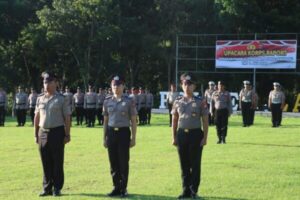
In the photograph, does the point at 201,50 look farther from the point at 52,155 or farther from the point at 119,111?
the point at 52,155

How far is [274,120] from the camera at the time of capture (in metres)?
24.4

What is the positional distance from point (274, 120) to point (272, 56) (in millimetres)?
10724

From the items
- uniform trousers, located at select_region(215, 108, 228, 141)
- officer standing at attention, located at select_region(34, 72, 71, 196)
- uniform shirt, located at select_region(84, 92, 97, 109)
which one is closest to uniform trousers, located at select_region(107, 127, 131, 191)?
officer standing at attention, located at select_region(34, 72, 71, 196)

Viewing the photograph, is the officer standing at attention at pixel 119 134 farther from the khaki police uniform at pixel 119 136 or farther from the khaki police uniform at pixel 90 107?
the khaki police uniform at pixel 90 107

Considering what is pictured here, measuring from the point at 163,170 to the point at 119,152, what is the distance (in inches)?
118

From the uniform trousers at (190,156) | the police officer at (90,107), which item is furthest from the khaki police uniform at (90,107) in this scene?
the uniform trousers at (190,156)

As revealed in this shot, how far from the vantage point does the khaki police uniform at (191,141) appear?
9.09 metres

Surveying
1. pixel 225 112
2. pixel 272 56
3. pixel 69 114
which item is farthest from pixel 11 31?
pixel 69 114

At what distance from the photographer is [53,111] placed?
9.47 m

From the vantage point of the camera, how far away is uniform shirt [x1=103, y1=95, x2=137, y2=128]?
9359 millimetres

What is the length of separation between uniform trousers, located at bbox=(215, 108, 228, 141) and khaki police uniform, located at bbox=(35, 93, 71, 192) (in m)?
8.46

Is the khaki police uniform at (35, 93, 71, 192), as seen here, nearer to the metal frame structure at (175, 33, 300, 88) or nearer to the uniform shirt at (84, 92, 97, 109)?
the uniform shirt at (84, 92, 97, 109)

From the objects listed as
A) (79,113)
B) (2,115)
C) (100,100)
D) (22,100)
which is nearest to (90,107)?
(100,100)

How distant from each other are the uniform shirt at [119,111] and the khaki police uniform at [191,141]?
820 mm
